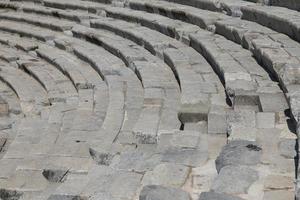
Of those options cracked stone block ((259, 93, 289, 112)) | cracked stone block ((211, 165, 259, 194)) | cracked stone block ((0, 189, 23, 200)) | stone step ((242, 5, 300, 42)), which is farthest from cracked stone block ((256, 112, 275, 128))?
cracked stone block ((0, 189, 23, 200))

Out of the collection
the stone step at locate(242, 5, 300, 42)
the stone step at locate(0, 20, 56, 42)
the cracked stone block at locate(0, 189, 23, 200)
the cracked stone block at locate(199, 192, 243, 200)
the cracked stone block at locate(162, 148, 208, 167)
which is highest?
the stone step at locate(242, 5, 300, 42)

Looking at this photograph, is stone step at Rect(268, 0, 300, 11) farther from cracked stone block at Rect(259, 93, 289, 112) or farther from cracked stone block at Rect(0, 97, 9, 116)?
cracked stone block at Rect(0, 97, 9, 116)

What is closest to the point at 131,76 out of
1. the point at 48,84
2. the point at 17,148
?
the point at 48,84

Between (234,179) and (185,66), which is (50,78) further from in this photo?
(234,179)

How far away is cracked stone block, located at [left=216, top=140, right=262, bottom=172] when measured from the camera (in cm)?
450

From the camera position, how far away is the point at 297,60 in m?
6.61

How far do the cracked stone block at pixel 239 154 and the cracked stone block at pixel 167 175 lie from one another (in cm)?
33

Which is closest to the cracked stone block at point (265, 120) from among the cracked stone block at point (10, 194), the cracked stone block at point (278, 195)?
the cracked stone block at point (278, 195)

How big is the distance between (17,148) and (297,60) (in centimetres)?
367

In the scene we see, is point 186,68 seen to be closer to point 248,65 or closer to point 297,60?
point 248,65

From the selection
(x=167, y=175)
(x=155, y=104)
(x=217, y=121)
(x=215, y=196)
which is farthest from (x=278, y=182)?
(x=155, y=104)

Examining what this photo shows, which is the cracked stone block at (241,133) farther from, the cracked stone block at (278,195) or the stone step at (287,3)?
the stone step at (287,3)

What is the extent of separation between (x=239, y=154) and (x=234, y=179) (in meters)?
0.50

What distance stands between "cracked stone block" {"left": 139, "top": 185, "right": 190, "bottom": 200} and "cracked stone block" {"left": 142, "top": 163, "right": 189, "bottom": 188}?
0.19 meters
